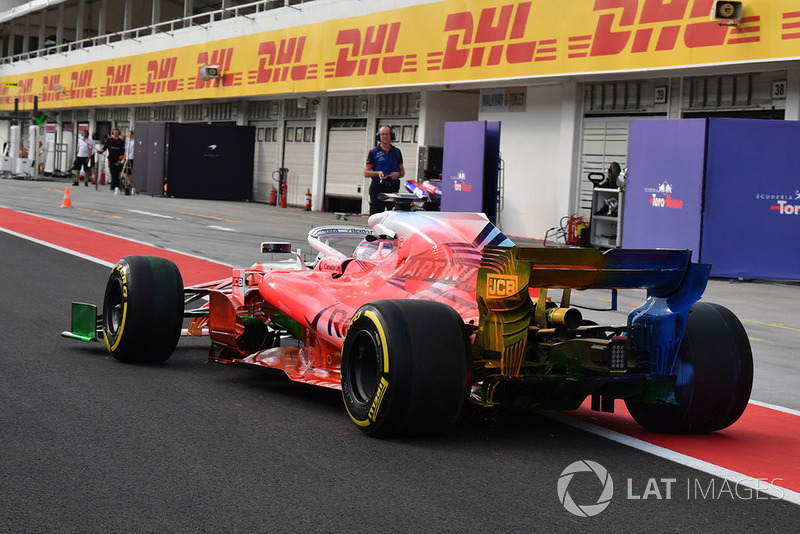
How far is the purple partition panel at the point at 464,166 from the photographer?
20.6 metres

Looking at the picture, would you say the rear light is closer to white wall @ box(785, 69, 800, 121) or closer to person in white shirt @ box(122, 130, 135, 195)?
white wall @ box(785, 69, 800, 121)

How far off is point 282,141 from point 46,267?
22.4m

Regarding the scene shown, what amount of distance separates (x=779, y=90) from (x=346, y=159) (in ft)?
50.5

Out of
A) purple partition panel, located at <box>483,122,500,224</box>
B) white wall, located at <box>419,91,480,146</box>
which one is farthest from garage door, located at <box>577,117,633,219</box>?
white wall, located at <box>419,91,480,146</box>

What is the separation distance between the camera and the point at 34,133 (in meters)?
40.4

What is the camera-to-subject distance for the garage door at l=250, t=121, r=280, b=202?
35.1 meters

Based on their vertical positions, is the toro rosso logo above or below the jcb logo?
above

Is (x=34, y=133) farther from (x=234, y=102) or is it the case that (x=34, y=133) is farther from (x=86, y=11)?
(x=86, y=11)

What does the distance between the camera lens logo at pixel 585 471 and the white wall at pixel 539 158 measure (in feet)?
56.6

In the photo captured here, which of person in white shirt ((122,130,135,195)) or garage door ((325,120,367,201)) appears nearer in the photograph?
garage door ((325,120,367,201))

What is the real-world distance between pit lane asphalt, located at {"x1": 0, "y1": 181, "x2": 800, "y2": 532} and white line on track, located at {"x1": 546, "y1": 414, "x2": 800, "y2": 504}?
92mm

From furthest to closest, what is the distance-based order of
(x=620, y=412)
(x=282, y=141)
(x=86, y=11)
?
(x=86, y=11)
(x=282, y=141)
(x=620, y=412)

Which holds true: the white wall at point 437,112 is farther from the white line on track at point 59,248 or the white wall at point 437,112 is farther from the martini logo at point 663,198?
the white line on track at point 59,248

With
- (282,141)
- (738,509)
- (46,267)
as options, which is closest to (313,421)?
(738,509)
